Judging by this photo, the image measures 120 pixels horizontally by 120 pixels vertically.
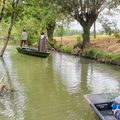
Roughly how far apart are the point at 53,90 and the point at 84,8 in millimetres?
14700

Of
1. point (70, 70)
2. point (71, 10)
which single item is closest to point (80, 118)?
point (70, 70)

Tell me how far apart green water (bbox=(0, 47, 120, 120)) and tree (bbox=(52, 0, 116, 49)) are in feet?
23.8

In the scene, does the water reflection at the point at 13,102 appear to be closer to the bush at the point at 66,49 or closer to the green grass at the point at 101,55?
the green grass at the point at 101,55

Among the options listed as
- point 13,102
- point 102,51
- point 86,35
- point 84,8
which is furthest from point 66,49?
point 13,102

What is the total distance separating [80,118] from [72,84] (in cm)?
471

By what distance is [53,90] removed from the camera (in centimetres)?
1217

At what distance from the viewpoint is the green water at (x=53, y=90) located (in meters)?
9.17

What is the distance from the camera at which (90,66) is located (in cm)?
1969

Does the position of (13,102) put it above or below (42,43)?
below

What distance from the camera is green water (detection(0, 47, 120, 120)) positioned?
30.1ft

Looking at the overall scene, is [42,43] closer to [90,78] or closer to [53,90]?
[90,78]

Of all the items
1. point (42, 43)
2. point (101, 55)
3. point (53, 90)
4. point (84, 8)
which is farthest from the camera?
point (84, 8)

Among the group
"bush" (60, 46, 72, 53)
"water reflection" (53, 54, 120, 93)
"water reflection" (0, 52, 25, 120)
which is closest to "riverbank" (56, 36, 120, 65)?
"bush" (60, 46, 72, 53)

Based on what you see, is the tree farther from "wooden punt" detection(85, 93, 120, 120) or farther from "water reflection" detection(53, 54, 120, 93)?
"wooden punt" detection(85, 93, 120, 120)
